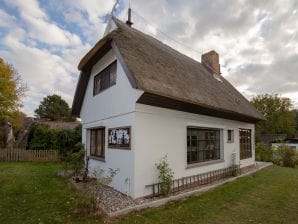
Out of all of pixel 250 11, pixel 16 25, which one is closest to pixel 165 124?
pixel 250 11

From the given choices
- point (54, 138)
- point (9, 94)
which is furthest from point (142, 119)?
point (9, 94)

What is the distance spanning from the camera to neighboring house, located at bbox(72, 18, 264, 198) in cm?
601

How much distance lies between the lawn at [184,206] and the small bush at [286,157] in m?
9.20

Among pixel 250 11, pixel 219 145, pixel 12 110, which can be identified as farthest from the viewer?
pixel 12 110

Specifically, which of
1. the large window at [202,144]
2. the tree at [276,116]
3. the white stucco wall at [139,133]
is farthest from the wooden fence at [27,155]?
the tree at [276,116]

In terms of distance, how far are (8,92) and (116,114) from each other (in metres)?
17.2

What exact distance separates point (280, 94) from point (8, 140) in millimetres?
39814

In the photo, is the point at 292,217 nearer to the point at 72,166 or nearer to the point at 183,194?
the point at 183,194

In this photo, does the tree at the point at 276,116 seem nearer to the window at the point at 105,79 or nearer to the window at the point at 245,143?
the window at the point at 245,143

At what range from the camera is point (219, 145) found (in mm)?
9844

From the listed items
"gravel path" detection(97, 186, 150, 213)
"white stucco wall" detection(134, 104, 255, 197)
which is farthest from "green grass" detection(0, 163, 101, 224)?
"white stucco wall" detection(134, 104, 255, 197)

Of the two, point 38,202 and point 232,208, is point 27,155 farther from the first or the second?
point 232,208

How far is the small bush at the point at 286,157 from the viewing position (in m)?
15.4

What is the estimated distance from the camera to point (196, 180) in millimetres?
7797
